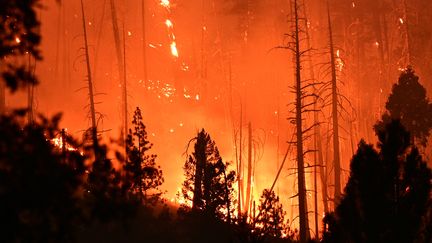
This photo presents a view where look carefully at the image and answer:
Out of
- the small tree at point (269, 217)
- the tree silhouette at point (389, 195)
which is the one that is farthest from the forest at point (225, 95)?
the tree silhouette at point (389, 195)

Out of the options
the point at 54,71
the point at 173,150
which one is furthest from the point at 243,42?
the point at 54,71

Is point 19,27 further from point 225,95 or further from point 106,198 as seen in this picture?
point 225,95

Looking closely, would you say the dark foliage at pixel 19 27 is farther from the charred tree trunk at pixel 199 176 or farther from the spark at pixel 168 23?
the spark at pixel 168 23

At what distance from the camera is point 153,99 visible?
195 ft

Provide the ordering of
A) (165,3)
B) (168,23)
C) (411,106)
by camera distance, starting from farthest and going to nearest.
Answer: (165,3) < (168,23) < (411,106)

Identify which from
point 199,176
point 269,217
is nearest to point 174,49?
point 199,176

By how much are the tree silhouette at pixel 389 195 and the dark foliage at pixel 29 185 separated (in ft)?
27.4

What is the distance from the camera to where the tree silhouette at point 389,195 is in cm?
1219

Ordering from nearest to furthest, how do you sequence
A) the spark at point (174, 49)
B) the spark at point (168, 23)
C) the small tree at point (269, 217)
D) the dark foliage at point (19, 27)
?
the dark foliage at point (19, 27) → the small tree at point (269, 217) → the spark at point (168, 23) → the spark at point (174, 49)

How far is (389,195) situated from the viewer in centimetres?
1237

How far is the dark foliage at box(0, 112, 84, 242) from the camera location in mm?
5289

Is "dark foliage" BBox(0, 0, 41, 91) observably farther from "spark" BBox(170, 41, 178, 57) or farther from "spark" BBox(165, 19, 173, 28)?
"spark" BBox(165, 19, 173, 28)

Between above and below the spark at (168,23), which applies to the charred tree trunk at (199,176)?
below

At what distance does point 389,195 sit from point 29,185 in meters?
9.05
